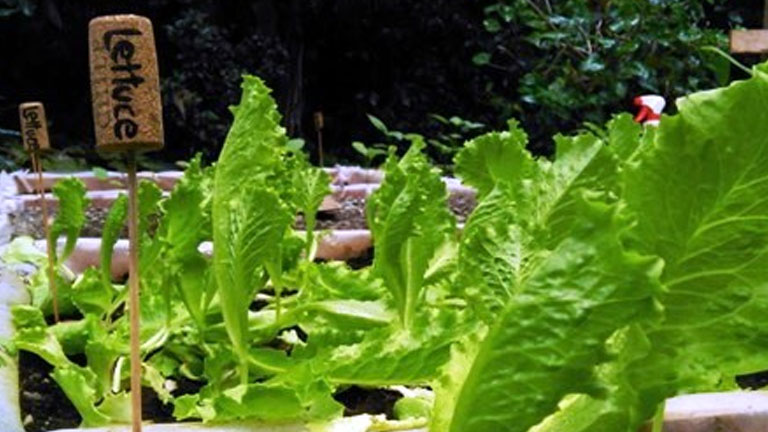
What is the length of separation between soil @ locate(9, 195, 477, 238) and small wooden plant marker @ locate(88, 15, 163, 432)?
847mm

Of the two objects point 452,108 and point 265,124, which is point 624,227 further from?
point 452,108

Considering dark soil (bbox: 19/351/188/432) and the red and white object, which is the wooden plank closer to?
the red and white object

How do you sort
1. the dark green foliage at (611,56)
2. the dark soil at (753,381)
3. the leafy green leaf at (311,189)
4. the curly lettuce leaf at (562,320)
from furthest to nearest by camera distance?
the dark green foliage at (611,56)
the leafy green leaf at (311,189)
the dark soil at (753,381)
the curly lettuce leaf at (562,320)

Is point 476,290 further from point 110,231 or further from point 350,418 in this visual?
point 110,231

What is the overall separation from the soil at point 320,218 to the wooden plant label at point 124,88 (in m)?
0.85

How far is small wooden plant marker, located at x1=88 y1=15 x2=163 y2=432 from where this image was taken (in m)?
0.64

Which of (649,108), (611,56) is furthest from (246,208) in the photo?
(611,56)

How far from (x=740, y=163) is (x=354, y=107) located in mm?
4997

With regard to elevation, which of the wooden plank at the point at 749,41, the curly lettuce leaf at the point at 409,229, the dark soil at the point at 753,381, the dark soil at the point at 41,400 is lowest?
the wooden plank at the point at 749,41

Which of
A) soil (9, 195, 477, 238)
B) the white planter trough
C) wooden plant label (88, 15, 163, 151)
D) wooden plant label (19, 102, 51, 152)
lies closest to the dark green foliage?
soil (9, 195, 477, 238)

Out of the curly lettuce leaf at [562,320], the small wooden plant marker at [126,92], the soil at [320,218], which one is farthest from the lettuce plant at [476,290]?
the soil at [320,218]

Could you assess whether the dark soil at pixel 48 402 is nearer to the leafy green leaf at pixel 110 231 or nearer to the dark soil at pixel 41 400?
the dark soil at pixel 41 400

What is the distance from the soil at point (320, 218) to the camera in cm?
149

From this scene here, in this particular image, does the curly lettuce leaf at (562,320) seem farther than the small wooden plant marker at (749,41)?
No
